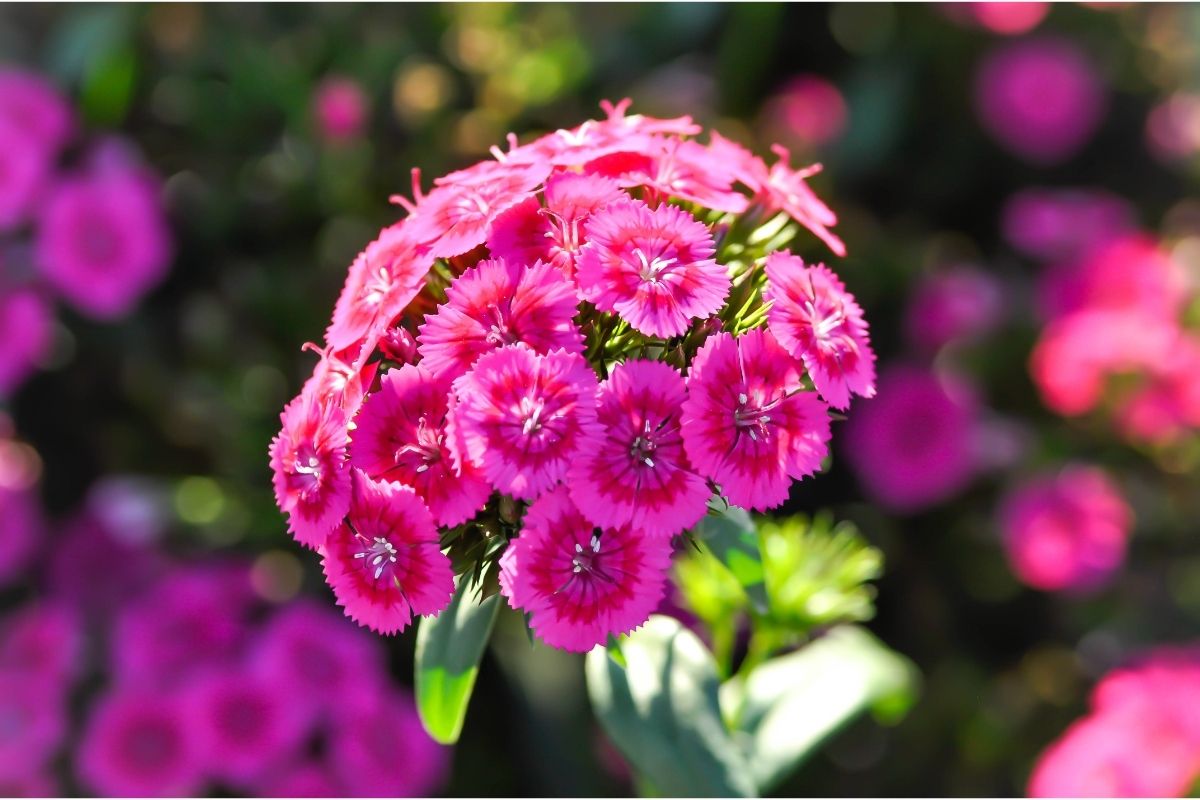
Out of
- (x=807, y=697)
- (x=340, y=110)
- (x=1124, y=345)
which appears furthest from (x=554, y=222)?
(x=1124, y=345)

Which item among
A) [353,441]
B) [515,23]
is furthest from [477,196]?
[515,23]

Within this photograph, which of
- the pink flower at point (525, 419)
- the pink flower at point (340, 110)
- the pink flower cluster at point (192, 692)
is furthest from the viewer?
the pink flower at point (340, 110)

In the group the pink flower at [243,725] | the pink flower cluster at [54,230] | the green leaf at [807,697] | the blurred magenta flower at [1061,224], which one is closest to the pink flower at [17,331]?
the pink flower cluster at [54,230]

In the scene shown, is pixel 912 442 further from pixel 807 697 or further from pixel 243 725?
pixel 243 725

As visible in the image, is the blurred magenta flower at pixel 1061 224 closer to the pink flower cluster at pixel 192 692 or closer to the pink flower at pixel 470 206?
the pink flower cluster at pixel 192 692

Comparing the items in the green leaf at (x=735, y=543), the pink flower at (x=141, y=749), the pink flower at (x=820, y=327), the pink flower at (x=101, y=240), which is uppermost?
the pink flower at (x=820, y=327)
